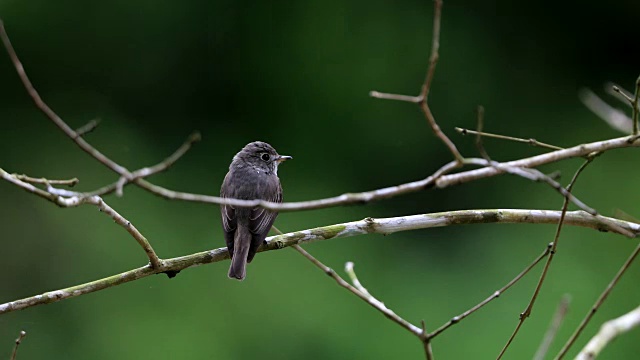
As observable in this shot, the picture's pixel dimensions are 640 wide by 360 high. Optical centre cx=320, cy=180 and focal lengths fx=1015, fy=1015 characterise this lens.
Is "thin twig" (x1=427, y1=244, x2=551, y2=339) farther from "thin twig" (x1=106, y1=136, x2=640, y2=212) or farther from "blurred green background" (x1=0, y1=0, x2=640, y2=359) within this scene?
"blurred green background" (x1=0, y1=0, x2=640, y2=359)

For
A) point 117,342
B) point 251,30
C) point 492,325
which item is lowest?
point 117,342

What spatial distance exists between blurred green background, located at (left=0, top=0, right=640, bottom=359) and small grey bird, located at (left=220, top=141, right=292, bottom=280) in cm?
260

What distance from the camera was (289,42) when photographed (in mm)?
9430

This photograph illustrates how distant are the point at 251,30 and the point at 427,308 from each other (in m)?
3.28

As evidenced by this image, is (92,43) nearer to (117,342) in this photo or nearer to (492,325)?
(117,342)

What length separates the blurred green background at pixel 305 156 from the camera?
7.71 metres

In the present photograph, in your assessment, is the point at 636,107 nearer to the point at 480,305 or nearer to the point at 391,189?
the point at 480,305

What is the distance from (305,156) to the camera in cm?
898

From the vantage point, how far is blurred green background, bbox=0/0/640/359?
25.3 ft

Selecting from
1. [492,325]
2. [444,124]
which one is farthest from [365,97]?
[492,325]

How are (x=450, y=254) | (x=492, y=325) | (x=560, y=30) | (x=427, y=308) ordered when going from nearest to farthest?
(x=492, y=325), (x=427, y=308), (x=450, y=254), (x=560, y=30)

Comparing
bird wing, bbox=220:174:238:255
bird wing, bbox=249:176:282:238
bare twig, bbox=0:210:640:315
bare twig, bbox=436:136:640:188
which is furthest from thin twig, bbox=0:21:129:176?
bird wing, bbox=220:174:238:255

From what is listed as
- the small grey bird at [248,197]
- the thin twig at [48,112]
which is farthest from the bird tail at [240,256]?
the thin twig at [48,112]

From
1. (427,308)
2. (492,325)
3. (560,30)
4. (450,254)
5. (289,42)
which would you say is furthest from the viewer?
(560,30)
